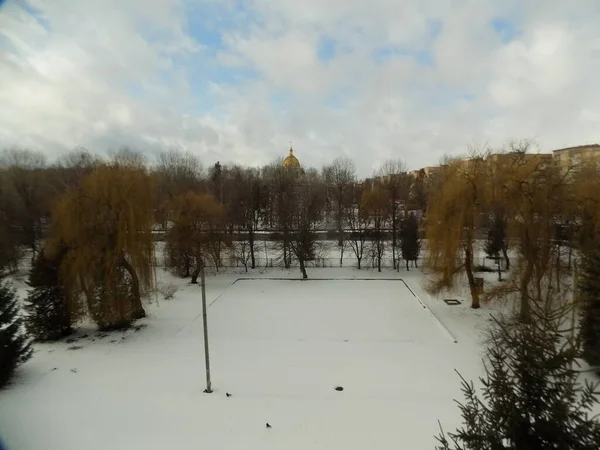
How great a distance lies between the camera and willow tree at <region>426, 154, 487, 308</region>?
14.8 meters

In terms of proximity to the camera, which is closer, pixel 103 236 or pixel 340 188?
pixel 103 236

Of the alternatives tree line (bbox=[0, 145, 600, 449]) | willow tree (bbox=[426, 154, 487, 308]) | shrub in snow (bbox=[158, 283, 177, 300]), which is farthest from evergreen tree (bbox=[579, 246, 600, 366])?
shrub in snow (bbox=[158, 283, 177, 300])

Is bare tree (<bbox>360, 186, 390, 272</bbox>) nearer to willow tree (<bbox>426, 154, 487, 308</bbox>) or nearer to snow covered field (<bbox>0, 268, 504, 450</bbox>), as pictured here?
willow tree (<bbox>426, 154, 487, 308</bbox>)

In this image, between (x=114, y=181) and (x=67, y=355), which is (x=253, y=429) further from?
(x=114, y=181)

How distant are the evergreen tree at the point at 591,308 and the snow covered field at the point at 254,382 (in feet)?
9.00

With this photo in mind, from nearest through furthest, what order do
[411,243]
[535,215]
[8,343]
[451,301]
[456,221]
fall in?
[8,343], [535,215], [456,221], [451,301], [411,243]

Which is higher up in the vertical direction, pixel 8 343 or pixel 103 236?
pixel 103 236

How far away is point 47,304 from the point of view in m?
12.3

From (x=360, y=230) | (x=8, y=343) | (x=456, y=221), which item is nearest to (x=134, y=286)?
(x=8, y=343)

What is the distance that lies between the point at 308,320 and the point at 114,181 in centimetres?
931

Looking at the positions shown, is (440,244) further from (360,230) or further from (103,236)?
(103,236)

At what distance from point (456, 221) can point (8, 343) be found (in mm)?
15705

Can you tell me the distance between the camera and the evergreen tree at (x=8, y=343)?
8.77 m

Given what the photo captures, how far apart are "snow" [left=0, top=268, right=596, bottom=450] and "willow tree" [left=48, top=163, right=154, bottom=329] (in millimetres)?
1358
